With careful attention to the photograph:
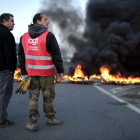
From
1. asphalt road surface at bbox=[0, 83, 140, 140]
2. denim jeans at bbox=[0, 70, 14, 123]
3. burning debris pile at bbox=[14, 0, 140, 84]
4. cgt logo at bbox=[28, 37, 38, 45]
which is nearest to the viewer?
asphalt road surface at bbox=[0, 83, 140, 140]

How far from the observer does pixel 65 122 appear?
3830mm

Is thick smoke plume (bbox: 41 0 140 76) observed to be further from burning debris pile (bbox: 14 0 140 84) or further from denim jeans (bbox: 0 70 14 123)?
denim jeans (bbox: 0 70 14 123)

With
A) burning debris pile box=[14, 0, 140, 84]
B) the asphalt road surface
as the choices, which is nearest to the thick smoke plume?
burning debris pile box=[14, 0, 140, 84]

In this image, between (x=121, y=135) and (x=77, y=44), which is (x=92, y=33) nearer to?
(x=77, y=44)

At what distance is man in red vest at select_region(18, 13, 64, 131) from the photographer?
3408mm

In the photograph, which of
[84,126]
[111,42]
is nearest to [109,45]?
[111,42]

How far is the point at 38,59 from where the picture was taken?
347cm

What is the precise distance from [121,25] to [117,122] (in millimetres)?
18329

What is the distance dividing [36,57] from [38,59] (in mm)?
48

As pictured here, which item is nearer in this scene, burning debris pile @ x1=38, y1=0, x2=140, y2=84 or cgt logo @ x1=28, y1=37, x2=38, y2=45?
cgt logo @ x1=28, y1=37, x2=38, y2=45

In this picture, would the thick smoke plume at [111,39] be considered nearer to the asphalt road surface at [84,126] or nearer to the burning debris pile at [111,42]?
the burning debris pile at [111,42]

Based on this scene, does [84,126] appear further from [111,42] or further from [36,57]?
[111,42]

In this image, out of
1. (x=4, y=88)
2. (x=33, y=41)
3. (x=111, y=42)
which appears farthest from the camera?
(x=111, y=42)

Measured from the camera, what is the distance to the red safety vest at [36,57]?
3424 millimetres
